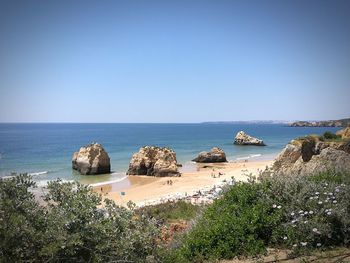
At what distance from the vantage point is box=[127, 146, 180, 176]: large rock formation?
3450 cm

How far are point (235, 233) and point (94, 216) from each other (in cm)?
299

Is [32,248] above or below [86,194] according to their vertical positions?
below

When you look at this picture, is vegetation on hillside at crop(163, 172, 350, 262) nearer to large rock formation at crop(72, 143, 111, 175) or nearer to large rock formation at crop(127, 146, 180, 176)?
large rock formation at crop(127, 146, 180, 176)

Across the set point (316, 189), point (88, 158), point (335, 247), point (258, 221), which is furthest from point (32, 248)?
point (88, 158)

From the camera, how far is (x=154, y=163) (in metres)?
35.9

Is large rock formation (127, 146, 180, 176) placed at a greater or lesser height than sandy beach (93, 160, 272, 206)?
greater

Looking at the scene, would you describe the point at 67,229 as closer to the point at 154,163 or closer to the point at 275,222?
the point at 275,222

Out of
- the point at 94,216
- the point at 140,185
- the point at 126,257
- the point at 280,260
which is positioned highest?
the point at 94,216

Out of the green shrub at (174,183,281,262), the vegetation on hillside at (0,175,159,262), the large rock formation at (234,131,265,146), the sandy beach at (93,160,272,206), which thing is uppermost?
the vegetation on hillside at (0,175,159,262)

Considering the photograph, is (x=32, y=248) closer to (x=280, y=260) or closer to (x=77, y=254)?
(x=77, y=254)

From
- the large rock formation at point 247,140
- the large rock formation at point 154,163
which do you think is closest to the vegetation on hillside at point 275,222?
the large rock formation at point 154,163

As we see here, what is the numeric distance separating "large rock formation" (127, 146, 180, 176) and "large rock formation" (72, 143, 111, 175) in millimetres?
3365

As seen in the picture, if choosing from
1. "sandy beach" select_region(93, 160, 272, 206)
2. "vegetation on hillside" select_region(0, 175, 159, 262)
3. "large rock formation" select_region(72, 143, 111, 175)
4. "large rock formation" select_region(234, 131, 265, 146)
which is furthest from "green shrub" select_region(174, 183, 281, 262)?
"large rock formation" select_region(234, 131, 265, 146)

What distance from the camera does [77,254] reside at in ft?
16.0
